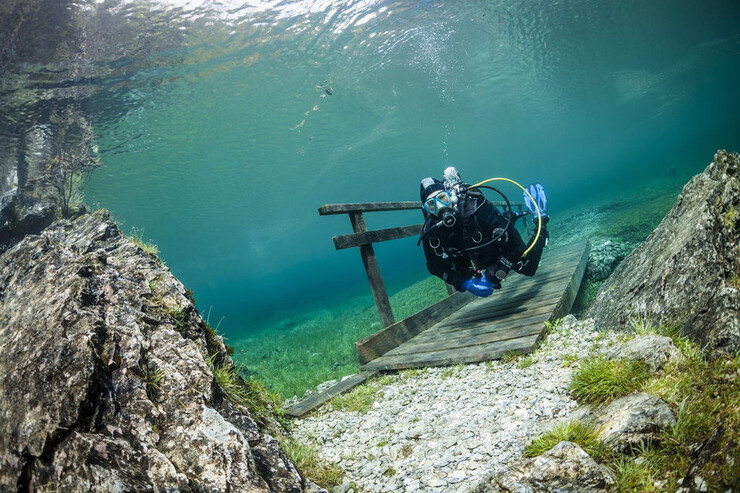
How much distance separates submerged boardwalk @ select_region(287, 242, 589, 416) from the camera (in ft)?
16.0

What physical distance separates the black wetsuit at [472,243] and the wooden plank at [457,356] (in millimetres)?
1293

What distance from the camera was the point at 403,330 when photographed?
6.71 m

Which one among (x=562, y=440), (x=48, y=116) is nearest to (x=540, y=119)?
(x=48, y=116)

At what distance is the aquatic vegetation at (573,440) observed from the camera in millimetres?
2264

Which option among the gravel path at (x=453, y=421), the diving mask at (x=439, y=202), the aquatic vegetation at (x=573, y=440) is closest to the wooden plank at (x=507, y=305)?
the gravel path at (x=453, y=421)

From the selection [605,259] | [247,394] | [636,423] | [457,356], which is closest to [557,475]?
[636,423]

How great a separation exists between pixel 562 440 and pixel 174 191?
121ft

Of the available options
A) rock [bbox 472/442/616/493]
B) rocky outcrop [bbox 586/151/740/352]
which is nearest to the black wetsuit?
rocky outcrop [bbox 586/151/740/352]

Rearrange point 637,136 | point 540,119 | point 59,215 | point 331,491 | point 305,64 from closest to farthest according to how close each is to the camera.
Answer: point 331,491
point 59,215
point 305,64
point 540,119
point 637,136

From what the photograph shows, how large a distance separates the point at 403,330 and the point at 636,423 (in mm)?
4563

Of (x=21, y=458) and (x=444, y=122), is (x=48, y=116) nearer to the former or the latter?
(x=21, y=458)

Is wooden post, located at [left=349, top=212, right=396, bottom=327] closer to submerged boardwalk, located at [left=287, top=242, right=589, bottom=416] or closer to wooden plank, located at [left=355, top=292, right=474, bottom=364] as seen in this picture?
wooden plank, located at [left=355, top=292, right=474, bottom=364]

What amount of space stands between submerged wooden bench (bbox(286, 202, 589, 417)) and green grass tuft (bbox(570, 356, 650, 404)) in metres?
1.37

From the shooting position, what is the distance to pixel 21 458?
1.94 meters
